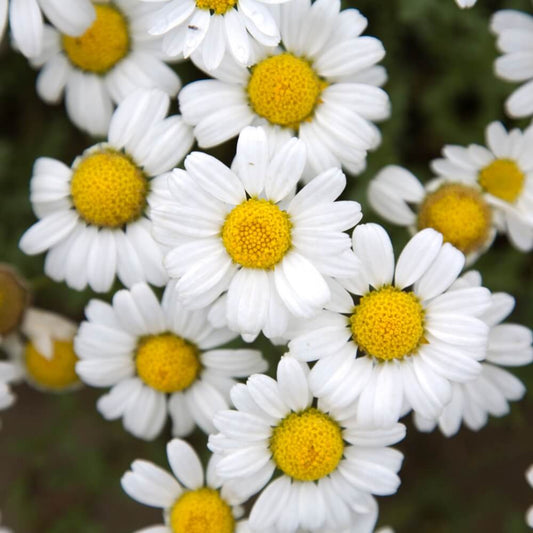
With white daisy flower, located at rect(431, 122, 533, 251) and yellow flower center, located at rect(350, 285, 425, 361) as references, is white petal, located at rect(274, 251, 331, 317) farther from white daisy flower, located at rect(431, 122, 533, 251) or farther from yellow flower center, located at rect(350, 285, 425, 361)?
white daisy flower, located at rect(431, 122, 533, 251)

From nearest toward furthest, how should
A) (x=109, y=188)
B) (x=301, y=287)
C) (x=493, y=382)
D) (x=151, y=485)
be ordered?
(x=301, y=287) < (x=109, y=188) < (x=151, y=485) < (x=493, y=382)

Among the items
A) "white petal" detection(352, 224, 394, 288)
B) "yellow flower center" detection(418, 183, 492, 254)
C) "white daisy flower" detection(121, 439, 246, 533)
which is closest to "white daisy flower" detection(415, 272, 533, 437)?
"yellow flower center" detection(418, 183, 492, 254)

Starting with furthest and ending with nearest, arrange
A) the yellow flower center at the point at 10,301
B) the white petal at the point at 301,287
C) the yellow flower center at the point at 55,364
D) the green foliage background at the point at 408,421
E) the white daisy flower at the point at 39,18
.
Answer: the green foliage background at the point at 408,421, the yellow flower center at the point at 55,364, the yellow flower center at the point at 10,301, the white daisy flower at the point at 39,18, the white petal at the point at 301,287

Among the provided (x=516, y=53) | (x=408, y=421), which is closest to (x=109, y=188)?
(x=516, y=53)

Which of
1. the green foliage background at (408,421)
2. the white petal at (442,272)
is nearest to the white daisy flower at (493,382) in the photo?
the white petal at (442,272)

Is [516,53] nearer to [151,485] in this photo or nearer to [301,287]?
[301,287]

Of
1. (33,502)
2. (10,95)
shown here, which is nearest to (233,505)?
(33,502)

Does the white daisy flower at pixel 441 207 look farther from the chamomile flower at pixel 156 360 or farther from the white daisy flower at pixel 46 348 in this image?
the white daisy flower at pixel 46 348
